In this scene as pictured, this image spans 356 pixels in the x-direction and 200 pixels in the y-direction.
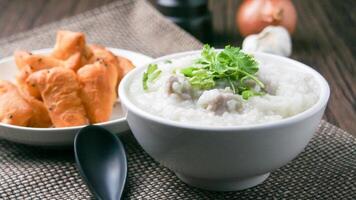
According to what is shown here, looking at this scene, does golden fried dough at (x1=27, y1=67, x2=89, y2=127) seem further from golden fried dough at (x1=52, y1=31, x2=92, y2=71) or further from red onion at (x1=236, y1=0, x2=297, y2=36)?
red onion at (x1=236, y1=0, x2=297, y2=36)

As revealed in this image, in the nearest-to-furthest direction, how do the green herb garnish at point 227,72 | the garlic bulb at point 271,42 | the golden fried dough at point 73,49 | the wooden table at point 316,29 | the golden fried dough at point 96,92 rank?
the green herb garnish at point 227,72, the golden fried dough at point 96,92, the golden fried dough at point 73,49, the wooden table at point 316,29, the garlic bulb at point 271,42

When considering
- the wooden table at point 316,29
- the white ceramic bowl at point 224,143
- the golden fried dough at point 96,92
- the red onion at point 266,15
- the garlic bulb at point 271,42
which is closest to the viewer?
the white ceramic bowl at point 224,143

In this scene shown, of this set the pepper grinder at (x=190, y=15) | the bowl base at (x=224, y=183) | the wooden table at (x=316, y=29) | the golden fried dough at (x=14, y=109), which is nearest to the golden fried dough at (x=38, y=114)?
the golden fried dough at (x=14, y=109)

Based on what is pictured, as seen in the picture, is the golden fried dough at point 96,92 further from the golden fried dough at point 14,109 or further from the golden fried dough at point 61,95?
the golden fried dough at point 14,109

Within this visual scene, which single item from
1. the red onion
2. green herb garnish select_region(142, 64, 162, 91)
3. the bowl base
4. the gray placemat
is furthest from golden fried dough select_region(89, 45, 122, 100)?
the red onion

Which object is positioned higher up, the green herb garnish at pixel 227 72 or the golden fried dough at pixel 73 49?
the green herb garnish at pixel 227 72

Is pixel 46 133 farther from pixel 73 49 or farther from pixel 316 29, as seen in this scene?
pixel 316 29

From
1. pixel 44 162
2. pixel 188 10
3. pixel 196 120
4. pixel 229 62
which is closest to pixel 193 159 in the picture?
pixel 196 120

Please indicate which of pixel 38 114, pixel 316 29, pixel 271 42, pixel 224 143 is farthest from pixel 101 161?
pixel 316 29
